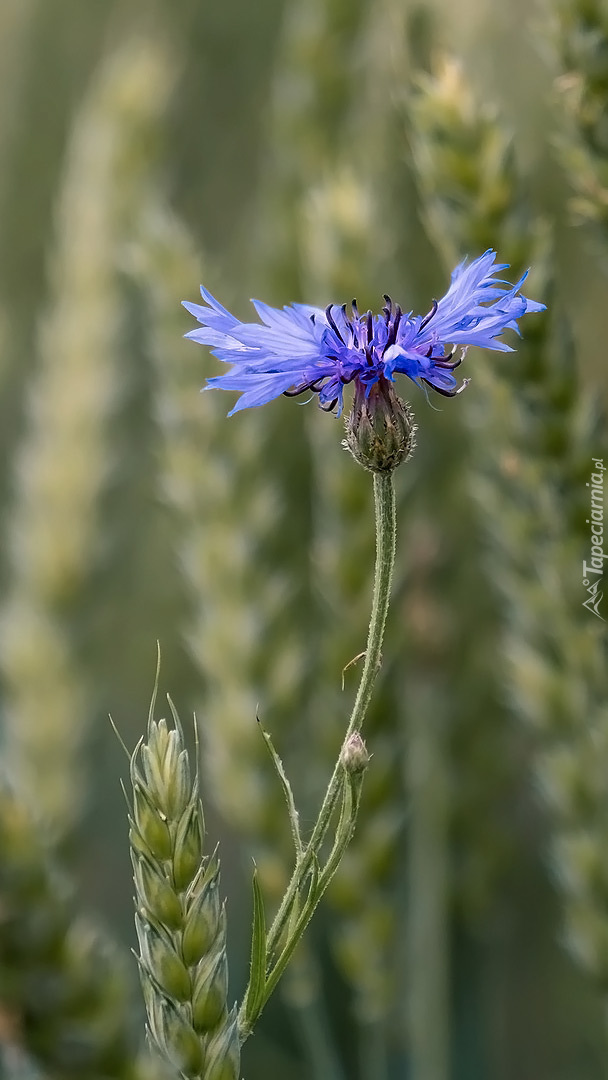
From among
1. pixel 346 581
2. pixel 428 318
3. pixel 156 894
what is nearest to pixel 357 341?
pixel 428 318

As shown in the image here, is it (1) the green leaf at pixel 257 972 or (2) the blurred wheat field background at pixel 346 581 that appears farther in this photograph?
(2) the blurred wheat field background at pixel 346 581

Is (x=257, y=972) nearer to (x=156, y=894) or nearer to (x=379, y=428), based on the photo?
(x=156, y=894)

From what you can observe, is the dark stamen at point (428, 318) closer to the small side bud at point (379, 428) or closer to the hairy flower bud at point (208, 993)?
the small side bud at point (379, 428)

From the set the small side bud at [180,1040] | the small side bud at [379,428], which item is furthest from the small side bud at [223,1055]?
the small side bud at [379,428]

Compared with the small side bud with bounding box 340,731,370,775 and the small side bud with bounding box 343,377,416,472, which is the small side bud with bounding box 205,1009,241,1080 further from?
the small side bud with bounding box 343,377,416,472

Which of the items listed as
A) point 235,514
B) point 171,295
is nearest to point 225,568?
point 235,514

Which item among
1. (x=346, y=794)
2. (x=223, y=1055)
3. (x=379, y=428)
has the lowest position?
(x=223, y=1055)
